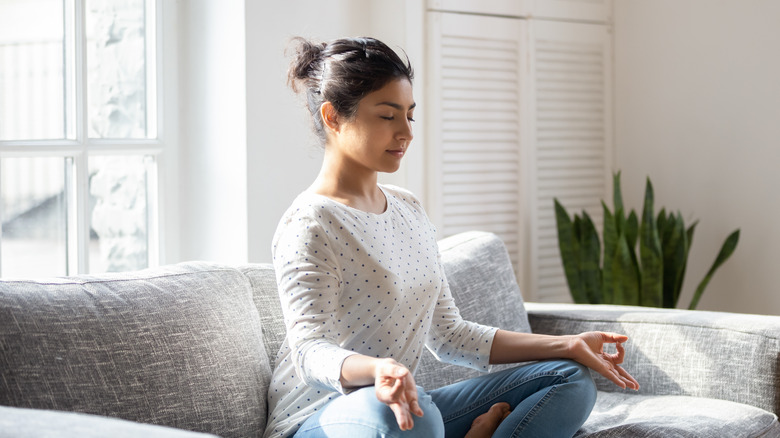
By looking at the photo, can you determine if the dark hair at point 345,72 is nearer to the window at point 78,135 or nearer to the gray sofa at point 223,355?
the gray sofa at point 223,355

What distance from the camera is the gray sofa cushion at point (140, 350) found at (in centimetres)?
153

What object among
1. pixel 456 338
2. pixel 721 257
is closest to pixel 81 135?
pixel 456 338

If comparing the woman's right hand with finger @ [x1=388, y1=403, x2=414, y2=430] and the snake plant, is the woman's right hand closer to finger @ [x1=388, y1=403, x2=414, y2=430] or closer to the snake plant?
finger @ [x1=388, y1=403, x2=414, y2=430]

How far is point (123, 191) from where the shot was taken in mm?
2598

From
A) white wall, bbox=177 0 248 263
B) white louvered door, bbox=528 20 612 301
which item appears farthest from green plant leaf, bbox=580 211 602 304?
white wall, bbox=177 0 248 263

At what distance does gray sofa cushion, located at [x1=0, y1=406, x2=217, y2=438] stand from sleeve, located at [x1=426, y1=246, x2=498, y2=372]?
868 mm

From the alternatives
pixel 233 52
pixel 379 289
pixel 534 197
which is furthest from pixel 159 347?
pixel 534 197

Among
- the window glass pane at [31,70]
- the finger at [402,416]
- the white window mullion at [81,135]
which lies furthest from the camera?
the white window mullion at [81,135]

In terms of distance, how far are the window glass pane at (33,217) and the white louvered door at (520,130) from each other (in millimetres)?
1199

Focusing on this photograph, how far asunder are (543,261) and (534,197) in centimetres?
25

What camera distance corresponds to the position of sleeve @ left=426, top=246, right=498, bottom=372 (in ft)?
6.14

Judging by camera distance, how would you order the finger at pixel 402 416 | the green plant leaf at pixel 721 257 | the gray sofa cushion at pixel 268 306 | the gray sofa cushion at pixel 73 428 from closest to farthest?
the gray sofa cushion at pixel 73 428
the finger at pixel 402 416
the gray sofa cushion at pixel 268 306
the green plant leaf at pixel 721 257

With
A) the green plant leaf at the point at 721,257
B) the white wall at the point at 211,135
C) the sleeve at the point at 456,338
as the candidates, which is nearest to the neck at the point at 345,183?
the sleeve at the point at 456,338

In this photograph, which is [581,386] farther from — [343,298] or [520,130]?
[520,130]
